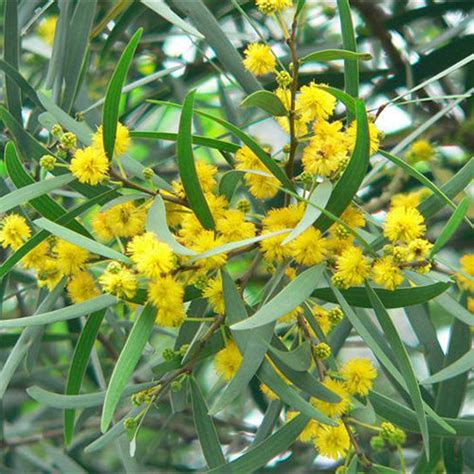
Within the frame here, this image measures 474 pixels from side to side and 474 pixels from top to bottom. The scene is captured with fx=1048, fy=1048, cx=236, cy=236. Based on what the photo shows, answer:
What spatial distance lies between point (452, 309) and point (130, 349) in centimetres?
36

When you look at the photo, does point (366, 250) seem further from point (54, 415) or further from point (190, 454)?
point (190, 454)

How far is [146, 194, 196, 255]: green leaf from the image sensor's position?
0.84 metres

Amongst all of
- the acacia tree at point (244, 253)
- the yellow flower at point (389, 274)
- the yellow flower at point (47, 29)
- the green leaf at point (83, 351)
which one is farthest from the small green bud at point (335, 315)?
the yellow flower at point (47, 29)

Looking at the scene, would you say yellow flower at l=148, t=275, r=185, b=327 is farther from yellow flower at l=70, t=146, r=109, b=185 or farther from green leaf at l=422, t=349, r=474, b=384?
green leaf at l=422, t=349, r=474, b=384

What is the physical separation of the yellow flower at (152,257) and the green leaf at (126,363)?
51mm

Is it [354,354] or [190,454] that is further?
[354,354]

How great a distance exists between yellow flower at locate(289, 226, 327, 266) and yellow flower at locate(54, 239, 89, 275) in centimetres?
20

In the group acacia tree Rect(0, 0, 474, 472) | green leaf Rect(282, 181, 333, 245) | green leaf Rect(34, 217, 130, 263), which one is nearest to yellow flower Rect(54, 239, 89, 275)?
acacia tree Rect(0, 0, 474, 472)

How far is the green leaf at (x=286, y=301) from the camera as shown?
801mm

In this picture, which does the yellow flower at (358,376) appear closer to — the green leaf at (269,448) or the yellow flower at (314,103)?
the green leaf at (269,448)

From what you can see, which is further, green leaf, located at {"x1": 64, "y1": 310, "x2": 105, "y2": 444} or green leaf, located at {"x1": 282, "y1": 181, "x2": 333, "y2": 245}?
green leaf, located at {"x1": 64, "y1": 310, "x2": 105, "y2": 444}

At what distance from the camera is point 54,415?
197cm

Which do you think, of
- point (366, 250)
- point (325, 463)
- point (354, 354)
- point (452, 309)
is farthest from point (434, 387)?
point (354, 354)

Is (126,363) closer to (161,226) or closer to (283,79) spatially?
(161,226)
